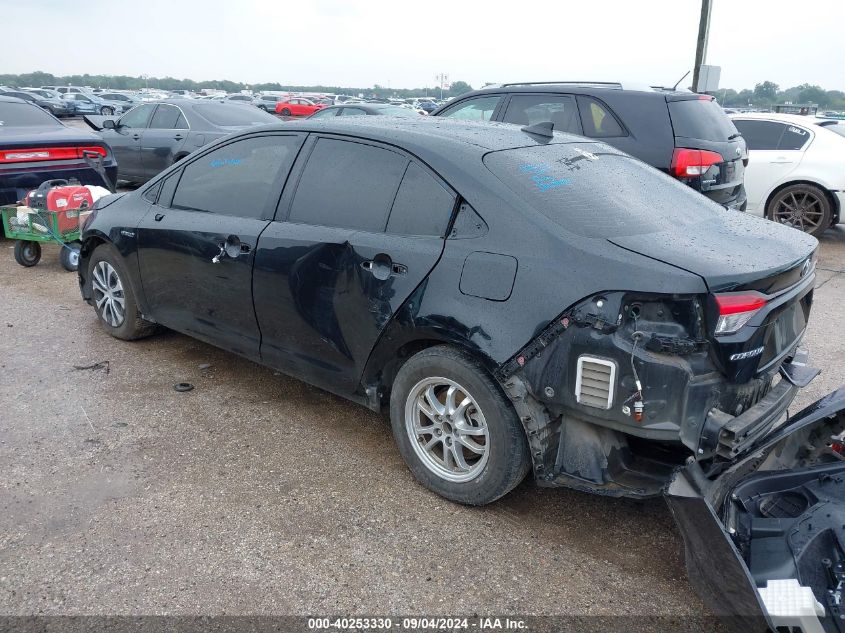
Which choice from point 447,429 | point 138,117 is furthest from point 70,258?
point 447,429

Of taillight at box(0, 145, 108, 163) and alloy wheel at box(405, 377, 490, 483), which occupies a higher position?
taillight at box(0, 145, 108, 163)

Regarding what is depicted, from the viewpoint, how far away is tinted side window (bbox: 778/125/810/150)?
29.5 ft

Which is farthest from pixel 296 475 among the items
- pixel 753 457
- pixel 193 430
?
pixel 753 457

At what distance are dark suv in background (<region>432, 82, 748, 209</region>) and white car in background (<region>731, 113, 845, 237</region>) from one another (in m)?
2.18

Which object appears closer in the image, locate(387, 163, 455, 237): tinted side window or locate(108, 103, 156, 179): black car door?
locate(387, 163, 455, 237): tinted side window

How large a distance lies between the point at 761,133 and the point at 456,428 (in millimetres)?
8114

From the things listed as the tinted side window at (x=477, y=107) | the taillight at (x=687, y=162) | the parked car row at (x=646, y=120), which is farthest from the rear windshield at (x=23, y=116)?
the taillight at (x=687, y=162)

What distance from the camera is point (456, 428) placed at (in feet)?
10.2

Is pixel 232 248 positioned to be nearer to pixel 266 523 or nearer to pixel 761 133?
pixel 266 523

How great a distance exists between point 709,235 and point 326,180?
189 cm

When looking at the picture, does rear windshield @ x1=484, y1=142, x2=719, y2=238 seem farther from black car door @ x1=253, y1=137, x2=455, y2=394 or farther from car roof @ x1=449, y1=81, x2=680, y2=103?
car roof @ x1=449, y1=81, x2=680, y2=103

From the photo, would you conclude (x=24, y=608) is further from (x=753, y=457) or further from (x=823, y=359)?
(x=823, y=359)

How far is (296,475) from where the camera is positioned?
3.46m

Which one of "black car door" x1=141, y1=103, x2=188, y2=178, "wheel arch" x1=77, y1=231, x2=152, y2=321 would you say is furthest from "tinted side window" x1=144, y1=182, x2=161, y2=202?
"black car door" x1=141, y1=103, x2=188, y2=178
